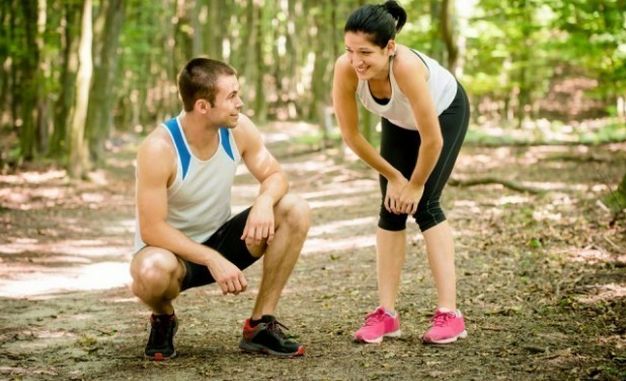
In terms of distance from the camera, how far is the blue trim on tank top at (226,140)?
3.82 metres

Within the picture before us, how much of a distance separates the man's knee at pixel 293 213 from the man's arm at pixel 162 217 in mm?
407

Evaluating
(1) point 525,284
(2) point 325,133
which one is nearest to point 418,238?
(1) point 525,284

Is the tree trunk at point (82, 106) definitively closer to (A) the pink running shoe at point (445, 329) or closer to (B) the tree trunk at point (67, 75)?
(B) the tree trunk at point (67, 75)

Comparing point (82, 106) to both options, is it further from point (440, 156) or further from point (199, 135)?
point (440, 156)

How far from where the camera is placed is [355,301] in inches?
202

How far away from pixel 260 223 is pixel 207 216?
34cm

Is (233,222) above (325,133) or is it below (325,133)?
above

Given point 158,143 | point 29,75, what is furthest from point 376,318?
point 29,75

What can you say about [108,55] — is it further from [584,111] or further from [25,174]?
[584,111]

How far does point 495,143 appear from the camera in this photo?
18938mm

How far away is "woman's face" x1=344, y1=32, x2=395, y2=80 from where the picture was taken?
3500mm

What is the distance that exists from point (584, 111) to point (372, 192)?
31178 mm

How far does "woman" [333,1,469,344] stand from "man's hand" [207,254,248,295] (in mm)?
773

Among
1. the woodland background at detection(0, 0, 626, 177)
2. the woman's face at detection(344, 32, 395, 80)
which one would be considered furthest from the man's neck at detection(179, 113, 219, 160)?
the woodland background at detection(0, 0, 626, 177)
